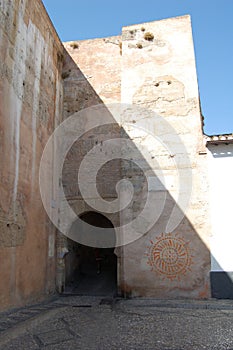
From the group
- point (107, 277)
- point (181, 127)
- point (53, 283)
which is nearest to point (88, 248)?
point (107, 277)

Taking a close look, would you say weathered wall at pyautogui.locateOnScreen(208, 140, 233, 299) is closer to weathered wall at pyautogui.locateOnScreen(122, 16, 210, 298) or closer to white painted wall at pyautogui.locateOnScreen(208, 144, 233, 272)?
white painted wall at pyautogui.locateOnScreen(208, 144, 233, 272)

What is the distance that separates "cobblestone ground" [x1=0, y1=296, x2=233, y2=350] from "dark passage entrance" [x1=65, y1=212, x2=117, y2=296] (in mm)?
1602

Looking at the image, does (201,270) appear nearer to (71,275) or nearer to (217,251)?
(217,251)

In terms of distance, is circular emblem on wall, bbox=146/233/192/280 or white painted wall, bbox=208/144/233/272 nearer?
white painted wall, bbox=208/144/233/272

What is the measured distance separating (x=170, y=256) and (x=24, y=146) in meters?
3.94

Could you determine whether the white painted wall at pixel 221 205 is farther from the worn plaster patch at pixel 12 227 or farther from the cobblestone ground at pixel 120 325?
the worn plaster patch at pixel 12 227

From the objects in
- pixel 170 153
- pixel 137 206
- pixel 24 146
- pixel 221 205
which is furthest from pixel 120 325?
pixel 170 153

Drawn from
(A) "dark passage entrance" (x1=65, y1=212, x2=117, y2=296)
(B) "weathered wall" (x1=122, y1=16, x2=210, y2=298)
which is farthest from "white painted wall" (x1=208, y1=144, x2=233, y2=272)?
(A) "dark passage entrance" (x1=65, y1=212, x2=117, y2=296)

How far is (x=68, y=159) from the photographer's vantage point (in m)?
8.24

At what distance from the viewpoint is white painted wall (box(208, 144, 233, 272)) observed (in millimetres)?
6625

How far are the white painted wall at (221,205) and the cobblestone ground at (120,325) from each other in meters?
0.94

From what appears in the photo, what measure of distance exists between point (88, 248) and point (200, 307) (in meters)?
4.78

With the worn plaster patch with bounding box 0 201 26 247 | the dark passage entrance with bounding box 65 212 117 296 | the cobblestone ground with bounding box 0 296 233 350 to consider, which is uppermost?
the worn plaster patch with bounding box 0 201 26 247

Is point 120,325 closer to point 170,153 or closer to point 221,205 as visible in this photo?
point 221,205
